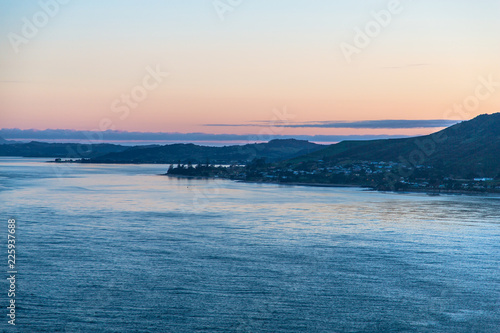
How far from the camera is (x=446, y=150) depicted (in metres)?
125

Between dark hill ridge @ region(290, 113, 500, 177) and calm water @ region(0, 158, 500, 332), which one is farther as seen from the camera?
dark hill ridge @ region(290, 113, 500, 177)

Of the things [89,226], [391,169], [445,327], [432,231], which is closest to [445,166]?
[391,169]

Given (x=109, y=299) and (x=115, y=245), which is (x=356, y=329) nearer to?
(x=109, y=299)

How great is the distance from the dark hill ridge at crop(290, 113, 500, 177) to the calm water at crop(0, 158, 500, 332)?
72.7m

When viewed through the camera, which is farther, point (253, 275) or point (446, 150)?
point (446, 150)

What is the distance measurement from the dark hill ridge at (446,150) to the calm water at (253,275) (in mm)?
72655

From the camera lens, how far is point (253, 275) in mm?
19641

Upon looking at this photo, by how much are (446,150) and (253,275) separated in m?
117

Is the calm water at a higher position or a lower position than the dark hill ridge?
lower

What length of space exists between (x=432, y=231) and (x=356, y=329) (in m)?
20.6

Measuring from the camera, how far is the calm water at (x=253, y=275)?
15.1 metres

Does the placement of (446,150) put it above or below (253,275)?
above

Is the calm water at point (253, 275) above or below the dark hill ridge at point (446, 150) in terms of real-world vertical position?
below

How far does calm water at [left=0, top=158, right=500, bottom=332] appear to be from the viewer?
49.6 ft
